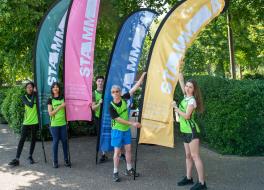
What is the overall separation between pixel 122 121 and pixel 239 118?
3072 millimetres

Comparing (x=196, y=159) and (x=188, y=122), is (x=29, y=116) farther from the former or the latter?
(x=196, y=159)

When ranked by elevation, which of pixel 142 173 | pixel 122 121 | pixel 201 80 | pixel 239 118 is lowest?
pixel 142 173

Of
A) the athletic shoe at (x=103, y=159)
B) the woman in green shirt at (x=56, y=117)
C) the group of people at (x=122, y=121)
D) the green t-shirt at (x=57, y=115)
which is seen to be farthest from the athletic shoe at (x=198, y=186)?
the green t-shirt at (x=57, y=115)

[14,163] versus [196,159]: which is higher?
[196,159]

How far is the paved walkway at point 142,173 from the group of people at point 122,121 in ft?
0.92

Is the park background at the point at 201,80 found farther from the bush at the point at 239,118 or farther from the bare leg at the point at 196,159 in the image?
the bare leg at the point at 196,159

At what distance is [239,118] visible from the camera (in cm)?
822

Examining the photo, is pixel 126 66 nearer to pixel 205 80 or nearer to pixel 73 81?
pixel 73 81

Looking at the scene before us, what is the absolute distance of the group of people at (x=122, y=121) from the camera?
6090 mm

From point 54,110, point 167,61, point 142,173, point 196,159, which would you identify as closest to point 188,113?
point 196,159

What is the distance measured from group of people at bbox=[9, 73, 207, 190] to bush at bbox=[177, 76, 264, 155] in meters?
2.12

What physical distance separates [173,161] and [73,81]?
116 inches

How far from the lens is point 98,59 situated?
42.3ft

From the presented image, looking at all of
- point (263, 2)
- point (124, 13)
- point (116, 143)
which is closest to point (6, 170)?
point (116, 143)
